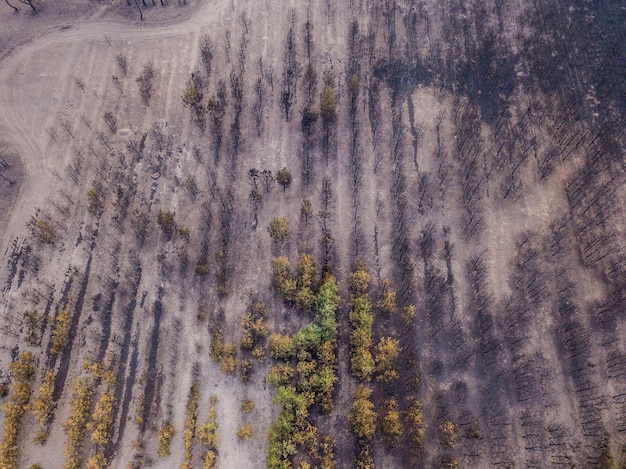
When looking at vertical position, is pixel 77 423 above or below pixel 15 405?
below

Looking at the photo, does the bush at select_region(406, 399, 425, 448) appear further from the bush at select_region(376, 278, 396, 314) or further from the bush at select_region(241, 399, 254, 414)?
the bush at select_region(241, 399, 254, 414)

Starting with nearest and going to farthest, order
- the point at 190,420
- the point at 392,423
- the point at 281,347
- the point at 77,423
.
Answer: the point at 392,423
the point at 77,423
the point at 190,420
the point at 281,347

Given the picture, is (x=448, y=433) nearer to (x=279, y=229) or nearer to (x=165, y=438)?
(x=165, y=438)

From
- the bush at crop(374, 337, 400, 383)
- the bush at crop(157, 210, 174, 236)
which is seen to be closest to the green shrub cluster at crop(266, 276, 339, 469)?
the bush at crop(374, 337, 400, 383)

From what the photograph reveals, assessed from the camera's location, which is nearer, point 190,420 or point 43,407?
point 43,407

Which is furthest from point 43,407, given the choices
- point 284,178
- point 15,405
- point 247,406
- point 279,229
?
point 284,178

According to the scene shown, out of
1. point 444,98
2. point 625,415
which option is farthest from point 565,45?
point 625,415

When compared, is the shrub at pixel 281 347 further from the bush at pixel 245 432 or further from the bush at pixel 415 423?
the bush at pixel 415 423
